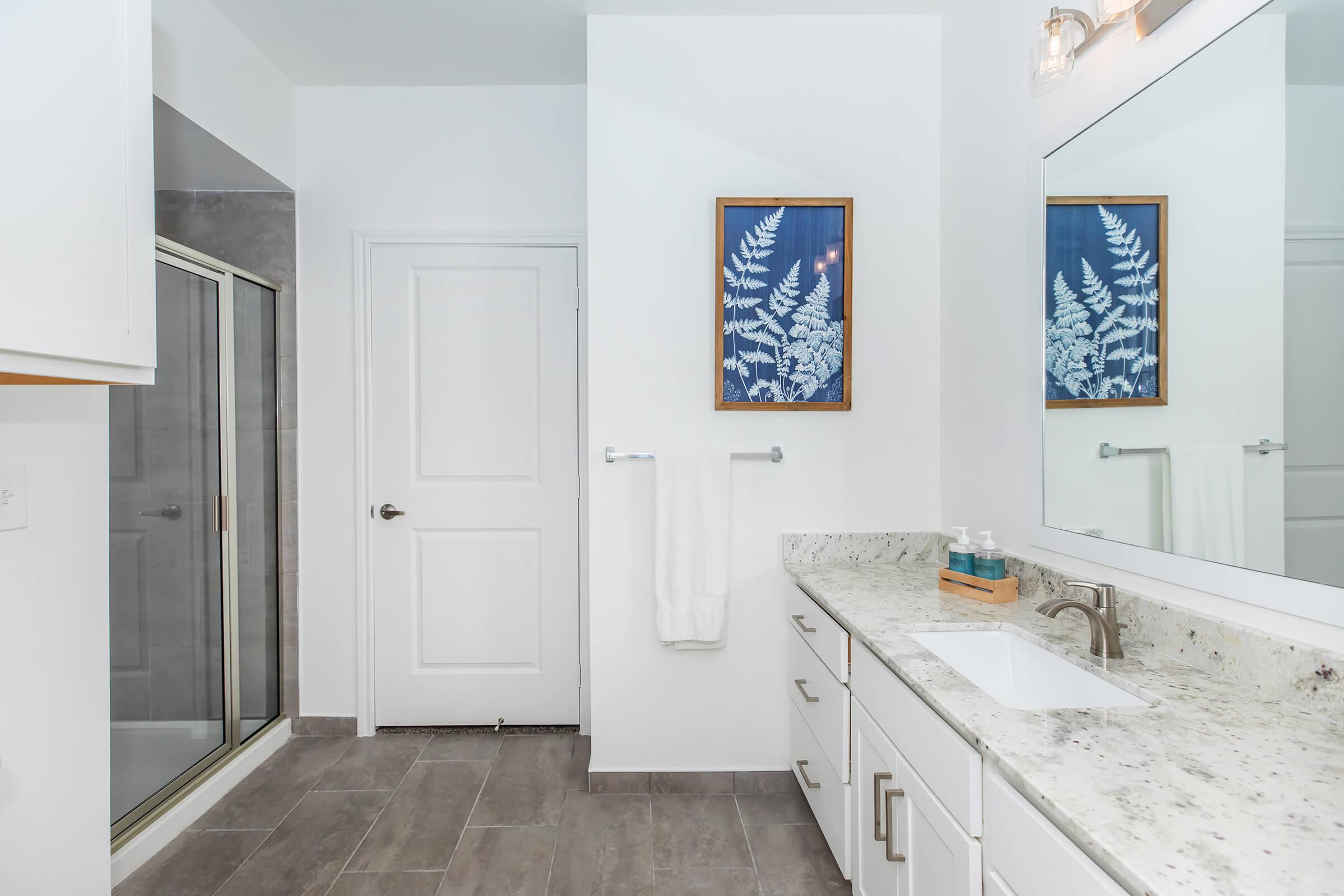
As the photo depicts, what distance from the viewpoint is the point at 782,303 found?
2100 millimetres

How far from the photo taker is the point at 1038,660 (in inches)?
51.2

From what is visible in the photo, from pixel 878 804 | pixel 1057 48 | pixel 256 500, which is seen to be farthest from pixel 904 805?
pixel 256 500

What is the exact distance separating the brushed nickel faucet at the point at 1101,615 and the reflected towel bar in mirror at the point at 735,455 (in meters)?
0.99

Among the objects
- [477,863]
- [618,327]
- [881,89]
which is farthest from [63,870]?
[881,89]

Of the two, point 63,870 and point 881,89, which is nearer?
point 63,870

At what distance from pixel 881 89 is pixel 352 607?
2.79m

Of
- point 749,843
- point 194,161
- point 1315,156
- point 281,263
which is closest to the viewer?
point 1315,156

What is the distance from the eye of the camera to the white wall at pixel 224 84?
1.88m

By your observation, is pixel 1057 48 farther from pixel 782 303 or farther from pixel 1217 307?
pixel 782 303

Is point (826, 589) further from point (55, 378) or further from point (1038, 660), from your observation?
point (55, 378)

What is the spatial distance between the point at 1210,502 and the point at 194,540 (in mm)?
2767

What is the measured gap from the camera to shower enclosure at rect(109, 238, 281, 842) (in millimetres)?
1868

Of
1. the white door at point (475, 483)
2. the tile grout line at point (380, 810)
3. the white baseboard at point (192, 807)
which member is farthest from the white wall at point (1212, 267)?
the white baseboard at point (192, 807)

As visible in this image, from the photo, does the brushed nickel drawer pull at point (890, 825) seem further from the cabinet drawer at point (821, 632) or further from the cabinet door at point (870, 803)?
A: the cabinet drawer at point (821, 632)
